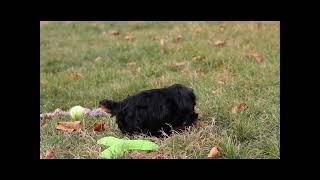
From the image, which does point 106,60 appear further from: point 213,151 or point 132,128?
point 213,151

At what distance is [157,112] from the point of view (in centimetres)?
540

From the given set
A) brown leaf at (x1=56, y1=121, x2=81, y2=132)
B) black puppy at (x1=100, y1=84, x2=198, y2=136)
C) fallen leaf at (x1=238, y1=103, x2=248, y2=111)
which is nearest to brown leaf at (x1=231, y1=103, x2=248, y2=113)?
fallen leaf at (x1=238, y1=103, x2=248, y2=111)

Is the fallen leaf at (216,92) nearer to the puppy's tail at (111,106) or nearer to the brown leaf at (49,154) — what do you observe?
the puppy's tail at (111,106)

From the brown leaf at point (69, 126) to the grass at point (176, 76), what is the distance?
0.08 meters

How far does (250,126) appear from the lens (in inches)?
209

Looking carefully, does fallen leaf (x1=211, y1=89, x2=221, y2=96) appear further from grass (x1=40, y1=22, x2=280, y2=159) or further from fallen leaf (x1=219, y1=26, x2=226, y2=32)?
fallen leaf (x1=219, y1=26, x2=226, y2=32)

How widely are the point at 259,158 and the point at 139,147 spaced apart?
1.09 m

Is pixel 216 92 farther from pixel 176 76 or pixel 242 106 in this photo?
pixel 176 76

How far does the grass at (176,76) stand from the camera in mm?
5121

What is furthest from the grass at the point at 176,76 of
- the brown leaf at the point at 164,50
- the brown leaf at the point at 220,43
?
the brown leaf at the point at 220,43

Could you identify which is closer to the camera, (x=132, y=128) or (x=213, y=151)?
(x=213, y=151)

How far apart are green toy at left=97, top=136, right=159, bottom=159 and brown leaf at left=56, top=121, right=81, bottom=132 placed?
29.3 inches

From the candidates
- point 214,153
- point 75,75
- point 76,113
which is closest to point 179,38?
point 75,75
